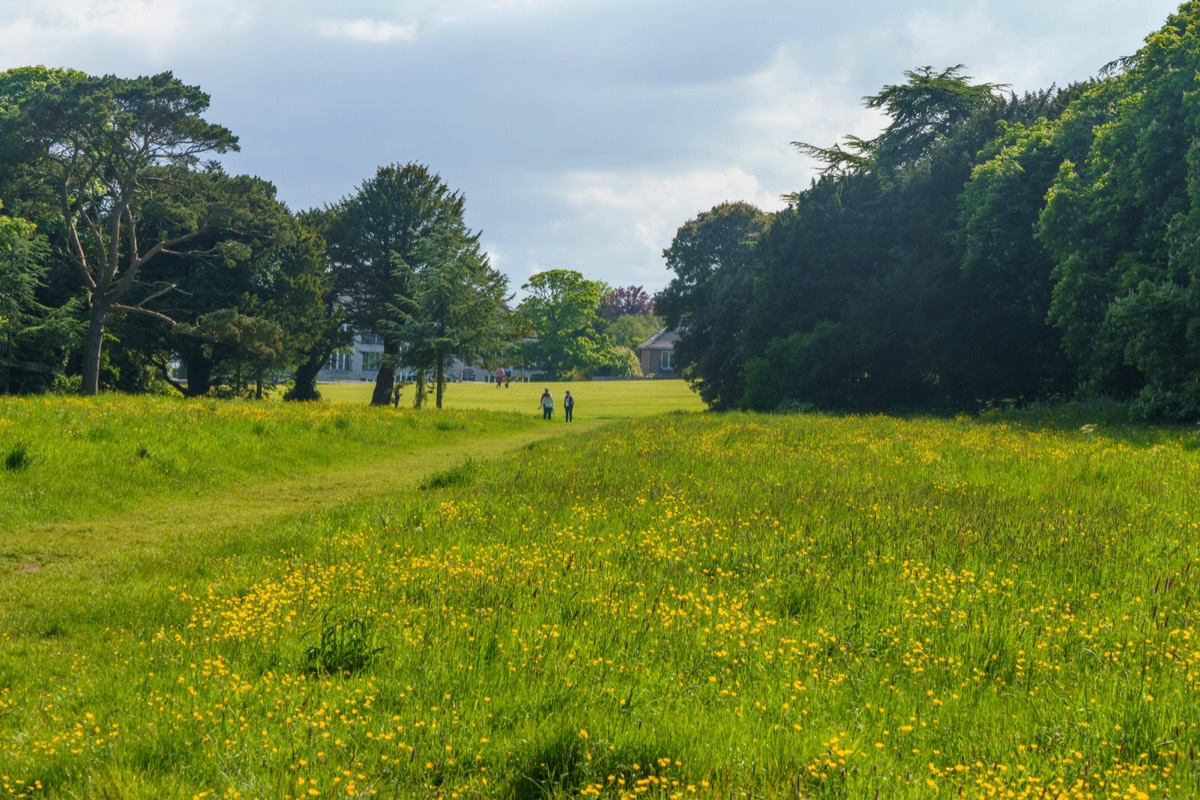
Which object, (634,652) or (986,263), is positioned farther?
(986,263)

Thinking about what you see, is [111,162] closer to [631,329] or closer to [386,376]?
[386,376]

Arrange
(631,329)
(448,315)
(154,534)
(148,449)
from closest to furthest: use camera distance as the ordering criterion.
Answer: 1. (154,534)
2. (148,449)
3. (448,315)
4. (631,329)

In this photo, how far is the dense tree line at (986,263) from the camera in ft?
86.3

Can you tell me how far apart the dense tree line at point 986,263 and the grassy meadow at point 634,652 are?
18130 mm

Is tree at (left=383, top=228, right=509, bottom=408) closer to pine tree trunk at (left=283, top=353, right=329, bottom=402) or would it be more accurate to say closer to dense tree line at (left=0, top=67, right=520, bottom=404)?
dense tree line at (left=0, top=67, right=520, bottom=404)

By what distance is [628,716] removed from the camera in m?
5.18

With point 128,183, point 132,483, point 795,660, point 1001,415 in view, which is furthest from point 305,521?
point 128,183

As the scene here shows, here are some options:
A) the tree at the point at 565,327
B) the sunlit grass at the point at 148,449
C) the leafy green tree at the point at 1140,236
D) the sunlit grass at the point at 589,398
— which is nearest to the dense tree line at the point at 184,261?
the sunlit grass at the point at 589,398

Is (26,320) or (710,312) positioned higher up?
(710,312)

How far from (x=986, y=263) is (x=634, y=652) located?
35218 millimetres

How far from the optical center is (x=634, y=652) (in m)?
6.36

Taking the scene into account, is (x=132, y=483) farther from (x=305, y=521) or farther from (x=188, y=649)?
(x=188, y=649)

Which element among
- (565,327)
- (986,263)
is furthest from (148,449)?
(565,327)

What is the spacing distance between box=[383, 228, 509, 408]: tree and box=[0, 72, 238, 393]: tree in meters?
11.0
